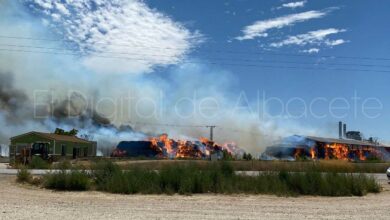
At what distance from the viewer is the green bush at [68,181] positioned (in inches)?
809

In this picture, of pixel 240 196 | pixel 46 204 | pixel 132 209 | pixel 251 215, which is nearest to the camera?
pixel 251 215

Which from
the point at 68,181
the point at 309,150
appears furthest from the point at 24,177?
the point at 309,150

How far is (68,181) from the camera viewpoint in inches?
811

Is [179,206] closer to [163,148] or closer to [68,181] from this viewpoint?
[68,181]

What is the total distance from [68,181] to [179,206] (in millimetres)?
7637

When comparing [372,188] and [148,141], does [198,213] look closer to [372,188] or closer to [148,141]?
[372,188]

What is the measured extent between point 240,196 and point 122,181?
5028 mm

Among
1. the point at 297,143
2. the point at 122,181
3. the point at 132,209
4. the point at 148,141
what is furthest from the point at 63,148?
the point at 132,209

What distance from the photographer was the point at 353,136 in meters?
133

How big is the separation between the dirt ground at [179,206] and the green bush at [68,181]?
2.82 feet

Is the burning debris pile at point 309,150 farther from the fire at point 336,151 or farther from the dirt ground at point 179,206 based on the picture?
the dirt ground at point 179,206

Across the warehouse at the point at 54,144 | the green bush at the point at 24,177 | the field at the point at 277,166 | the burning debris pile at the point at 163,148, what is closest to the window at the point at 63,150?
the warehouse at the point at 54,144

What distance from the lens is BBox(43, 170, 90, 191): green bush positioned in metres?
20.5

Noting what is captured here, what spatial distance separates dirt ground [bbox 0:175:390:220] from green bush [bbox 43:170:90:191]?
→ 0.86 metres
